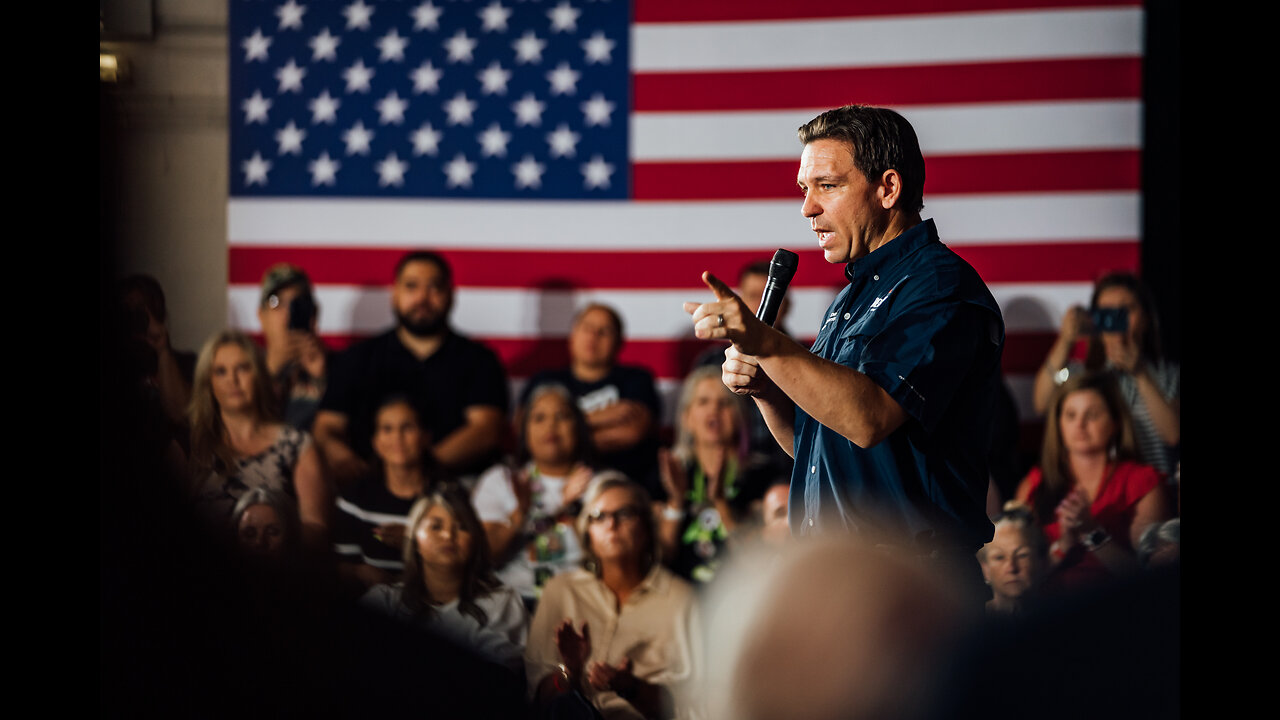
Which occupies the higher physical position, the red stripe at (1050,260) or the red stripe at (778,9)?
the red stripe at (778,9)

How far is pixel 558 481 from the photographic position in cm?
329

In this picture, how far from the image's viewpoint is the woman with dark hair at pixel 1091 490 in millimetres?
3109

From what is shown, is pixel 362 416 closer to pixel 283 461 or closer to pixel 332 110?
pixel 283 461

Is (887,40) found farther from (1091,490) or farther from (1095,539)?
(1095,539)

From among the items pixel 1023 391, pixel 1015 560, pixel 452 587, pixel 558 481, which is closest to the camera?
pixel 1015 560

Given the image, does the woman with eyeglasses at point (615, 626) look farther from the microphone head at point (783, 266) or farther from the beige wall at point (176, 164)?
the beige wall at point (176, 164)

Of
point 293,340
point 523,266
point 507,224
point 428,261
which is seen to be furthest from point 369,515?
point 507,224

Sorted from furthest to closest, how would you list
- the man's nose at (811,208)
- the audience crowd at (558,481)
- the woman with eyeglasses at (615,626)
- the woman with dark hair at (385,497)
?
the woman with dark hair at (385,497) < the audience crowd at (558,481) < the woman with eyeglasses at (615,626) < the man's nose at (811,208)

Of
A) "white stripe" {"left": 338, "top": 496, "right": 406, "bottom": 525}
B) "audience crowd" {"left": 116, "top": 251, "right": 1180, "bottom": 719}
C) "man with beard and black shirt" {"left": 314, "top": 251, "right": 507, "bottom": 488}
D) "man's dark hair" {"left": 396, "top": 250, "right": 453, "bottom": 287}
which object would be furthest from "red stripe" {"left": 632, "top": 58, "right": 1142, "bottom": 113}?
"white stripe" {"left": 338, "top": 496, "right": 406, "bottom": 525}

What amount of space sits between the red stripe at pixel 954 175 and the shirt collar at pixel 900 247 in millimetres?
2803

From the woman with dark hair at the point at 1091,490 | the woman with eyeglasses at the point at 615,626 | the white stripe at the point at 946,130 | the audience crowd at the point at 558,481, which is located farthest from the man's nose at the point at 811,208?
the white stripe at the point at 946,130

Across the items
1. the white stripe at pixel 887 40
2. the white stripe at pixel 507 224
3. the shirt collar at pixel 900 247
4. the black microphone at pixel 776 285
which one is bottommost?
the black microphone at pixel 776 285

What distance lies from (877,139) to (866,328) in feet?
0.69

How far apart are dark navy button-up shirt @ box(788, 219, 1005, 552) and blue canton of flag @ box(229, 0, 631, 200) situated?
308 centimetres
